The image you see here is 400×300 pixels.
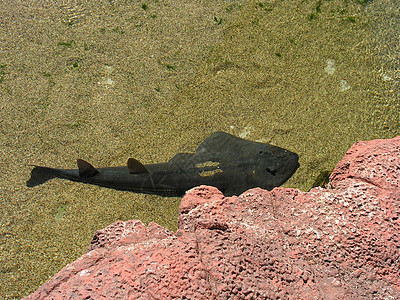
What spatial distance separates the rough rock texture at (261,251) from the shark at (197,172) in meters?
0.97

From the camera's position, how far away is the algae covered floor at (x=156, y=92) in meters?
3.22

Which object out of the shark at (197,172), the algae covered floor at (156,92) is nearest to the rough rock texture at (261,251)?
the shark at (197,172)

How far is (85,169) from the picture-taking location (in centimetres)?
325

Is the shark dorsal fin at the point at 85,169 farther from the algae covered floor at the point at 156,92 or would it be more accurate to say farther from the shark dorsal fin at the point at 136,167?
the shark dorsal fin at the point at 136,167

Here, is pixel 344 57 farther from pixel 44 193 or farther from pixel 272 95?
pixel 44 193

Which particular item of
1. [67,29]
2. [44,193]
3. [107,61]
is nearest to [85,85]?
[107,61]

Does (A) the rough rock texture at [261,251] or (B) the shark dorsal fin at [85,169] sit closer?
(A) the rough rock texture at [261,251]

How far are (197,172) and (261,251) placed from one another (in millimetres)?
1402

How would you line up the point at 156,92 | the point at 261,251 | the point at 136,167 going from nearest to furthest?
the point at 261,251 < the point at 136,167 < the point at 156,92

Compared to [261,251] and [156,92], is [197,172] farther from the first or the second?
[261,251]

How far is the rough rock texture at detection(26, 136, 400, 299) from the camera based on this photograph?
1.77 metres

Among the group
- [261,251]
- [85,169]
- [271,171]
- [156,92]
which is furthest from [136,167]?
[261,251]

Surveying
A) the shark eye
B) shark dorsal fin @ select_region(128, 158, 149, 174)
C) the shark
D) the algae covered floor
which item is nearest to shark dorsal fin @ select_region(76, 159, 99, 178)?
the shark

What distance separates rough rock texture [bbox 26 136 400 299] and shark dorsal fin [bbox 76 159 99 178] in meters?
1.24
